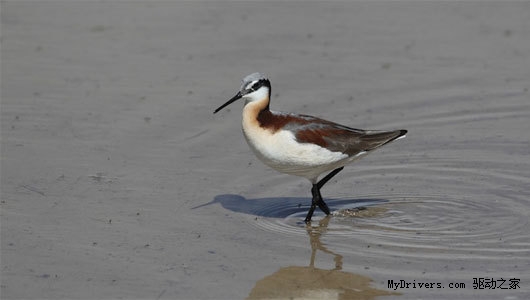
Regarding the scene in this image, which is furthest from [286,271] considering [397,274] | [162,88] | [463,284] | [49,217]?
[162,88]

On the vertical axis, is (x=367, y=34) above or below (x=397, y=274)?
above

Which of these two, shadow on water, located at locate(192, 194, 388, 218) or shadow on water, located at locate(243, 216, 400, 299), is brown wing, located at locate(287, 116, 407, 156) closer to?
shadow on water, located at locate(192, 194, 388, 218)

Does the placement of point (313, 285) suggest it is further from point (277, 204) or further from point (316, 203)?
point (277, 204)

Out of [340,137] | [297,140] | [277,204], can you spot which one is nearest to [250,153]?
[277,204]

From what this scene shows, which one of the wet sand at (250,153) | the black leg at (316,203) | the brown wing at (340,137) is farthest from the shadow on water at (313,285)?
the brown wing at (340,137)

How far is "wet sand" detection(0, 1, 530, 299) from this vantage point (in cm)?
989

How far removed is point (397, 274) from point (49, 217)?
12.8ft

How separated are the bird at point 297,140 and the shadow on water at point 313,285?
1300mm

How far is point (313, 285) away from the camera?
9.71 metres

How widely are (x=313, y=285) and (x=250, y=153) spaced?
386 centimetres

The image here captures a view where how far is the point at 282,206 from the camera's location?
1180 cm

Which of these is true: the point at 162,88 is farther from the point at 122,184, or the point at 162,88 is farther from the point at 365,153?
the point at 365,153

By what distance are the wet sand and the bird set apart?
2.23 feet

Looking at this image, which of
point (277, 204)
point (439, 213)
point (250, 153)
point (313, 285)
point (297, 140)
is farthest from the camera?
point (250, 153)
